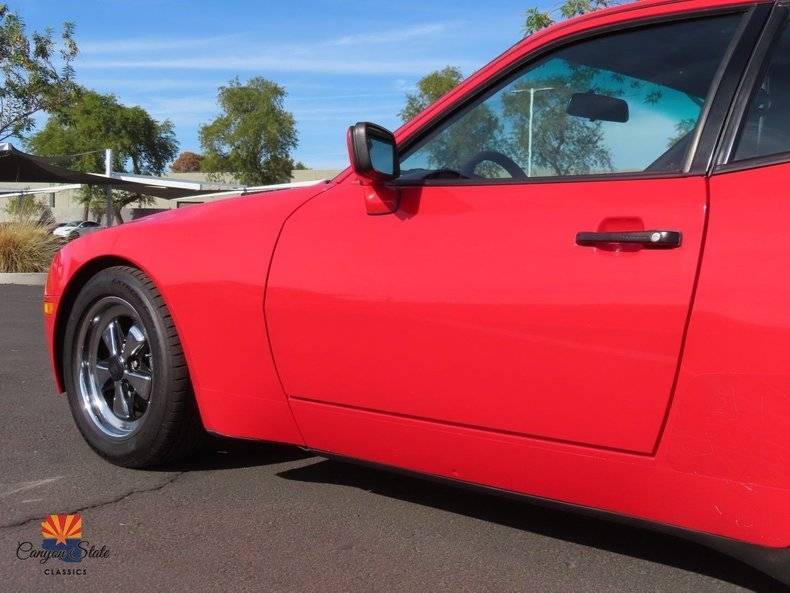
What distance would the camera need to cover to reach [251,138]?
53000 mm

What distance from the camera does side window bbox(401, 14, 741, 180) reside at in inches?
93.7

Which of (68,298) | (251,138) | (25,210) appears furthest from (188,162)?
(68,298)

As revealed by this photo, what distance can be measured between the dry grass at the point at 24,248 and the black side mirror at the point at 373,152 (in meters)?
15.0

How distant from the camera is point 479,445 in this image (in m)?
2.45

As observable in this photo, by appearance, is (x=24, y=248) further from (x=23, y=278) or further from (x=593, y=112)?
(x=593, y=112)

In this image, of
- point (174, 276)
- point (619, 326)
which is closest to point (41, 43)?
point (174, 276)

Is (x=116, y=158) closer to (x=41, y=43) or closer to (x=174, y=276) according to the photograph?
(x=41, y=43)

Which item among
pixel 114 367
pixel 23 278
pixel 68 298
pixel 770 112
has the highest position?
pixel 770 112

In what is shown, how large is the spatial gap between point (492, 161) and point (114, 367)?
180cm

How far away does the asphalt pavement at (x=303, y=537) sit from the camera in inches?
97.2

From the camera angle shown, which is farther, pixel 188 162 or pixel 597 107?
pixel 188 162

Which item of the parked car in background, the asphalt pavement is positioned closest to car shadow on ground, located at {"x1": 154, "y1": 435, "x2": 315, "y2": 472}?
the asphalt pavement

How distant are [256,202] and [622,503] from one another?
5.43 ft

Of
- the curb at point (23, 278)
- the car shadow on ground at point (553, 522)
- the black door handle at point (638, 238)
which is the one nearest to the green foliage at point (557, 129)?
the black door handle at point (638, 238)
